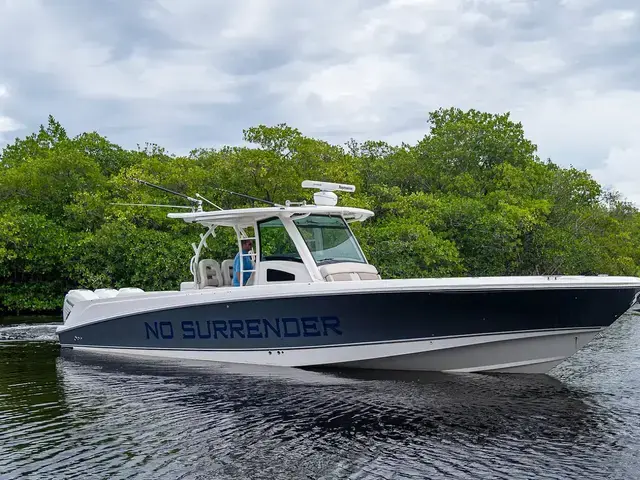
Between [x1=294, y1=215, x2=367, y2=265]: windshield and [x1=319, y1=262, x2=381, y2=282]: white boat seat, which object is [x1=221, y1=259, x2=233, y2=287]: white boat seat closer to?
[x1=294, y1=215, x2=367, y2=265]: windshield

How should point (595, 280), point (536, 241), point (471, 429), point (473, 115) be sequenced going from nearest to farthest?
point (471, 429) < point (595, 280) < point (536, 241) < point (473, 115)

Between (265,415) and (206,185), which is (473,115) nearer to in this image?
(206,185)

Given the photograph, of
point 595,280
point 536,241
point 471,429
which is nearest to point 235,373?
point 471,429

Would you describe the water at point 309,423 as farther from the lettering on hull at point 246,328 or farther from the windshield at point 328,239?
the windshield at point 328,239

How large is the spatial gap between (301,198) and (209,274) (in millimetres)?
12079

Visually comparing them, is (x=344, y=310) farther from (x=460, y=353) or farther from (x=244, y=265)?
(x=244, y=265)

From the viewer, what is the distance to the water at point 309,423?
Result: 5.91m

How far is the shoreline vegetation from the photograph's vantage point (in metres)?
23.7

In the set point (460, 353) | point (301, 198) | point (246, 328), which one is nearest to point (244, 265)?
point (246, 328)

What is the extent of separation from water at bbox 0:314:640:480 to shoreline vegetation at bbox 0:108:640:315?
35.8 ft

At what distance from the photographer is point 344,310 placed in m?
9.72

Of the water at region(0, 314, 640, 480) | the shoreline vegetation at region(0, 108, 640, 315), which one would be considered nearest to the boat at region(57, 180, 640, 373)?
the water at region(0, 314, 640, 480)

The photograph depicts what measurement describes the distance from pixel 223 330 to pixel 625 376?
6040mm

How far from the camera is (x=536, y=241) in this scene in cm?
3072
